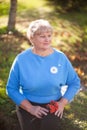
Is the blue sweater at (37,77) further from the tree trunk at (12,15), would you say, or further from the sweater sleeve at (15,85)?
the tree trunk at (12,15)

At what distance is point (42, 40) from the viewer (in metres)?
4.11

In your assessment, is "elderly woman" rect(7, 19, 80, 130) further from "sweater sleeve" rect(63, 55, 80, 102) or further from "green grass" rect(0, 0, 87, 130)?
"green grass" rect(0, 0, 87, 130)

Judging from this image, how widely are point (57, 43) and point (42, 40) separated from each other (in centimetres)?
648

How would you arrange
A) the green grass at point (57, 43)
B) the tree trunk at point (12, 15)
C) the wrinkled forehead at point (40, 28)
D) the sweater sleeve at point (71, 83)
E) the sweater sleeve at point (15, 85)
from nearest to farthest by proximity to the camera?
the wrinkled forehead at point (40, 28), the sweater sleeve at point (15, 85), the sweater sleeve at point (71, 83), the green grass at point (57, 43), the tree trunk at point (12, 15)

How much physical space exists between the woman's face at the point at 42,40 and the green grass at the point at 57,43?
1.75 metres

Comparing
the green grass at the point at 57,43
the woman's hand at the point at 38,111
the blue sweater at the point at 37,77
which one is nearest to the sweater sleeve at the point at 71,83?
the blue sweater at the point at 37,77

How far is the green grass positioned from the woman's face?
5.76 feet

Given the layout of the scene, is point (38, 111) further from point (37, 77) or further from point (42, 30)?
point (42, 30)

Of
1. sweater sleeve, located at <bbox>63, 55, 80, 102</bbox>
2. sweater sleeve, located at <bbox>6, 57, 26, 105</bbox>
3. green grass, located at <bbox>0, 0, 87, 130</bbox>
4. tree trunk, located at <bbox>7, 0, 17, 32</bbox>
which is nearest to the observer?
sweater sleeve, located at <bbox>6, 57, 26, 105</bbox>

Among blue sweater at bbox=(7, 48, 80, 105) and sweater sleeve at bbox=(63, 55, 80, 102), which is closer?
blue sweater at bbox=(7, 48, 80, 105)

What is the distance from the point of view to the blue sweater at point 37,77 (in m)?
4.16

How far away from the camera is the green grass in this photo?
18.9 feet

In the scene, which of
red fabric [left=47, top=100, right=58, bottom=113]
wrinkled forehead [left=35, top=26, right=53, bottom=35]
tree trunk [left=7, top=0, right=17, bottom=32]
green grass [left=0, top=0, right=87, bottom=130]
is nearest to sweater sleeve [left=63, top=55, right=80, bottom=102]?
red fabric [left=47, top=100, right=58, bottom=113]

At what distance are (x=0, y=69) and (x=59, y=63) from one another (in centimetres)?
381
